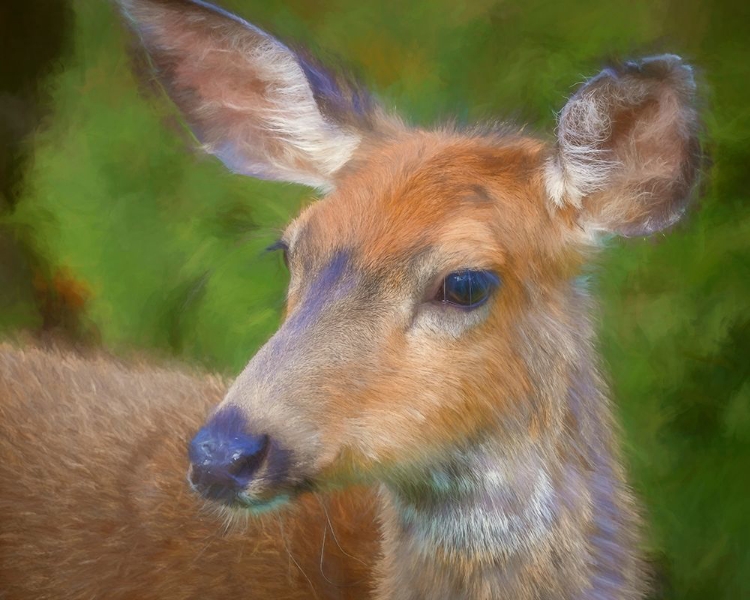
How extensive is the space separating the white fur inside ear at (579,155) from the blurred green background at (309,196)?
17 centimetres

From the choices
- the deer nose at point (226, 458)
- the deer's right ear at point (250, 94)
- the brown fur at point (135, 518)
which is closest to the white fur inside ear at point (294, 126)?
the deer's right ear at point (250, 94)

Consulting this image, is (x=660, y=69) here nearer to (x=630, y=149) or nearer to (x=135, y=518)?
(x=630, y=149)

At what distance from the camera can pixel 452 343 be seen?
1.44m

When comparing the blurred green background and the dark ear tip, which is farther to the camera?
the blurred green background

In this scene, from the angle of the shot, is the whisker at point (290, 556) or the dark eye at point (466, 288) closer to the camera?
the dark eye at point (466, 288)

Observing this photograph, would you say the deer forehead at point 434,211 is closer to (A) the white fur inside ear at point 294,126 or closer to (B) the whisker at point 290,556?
(A) the white fur inside ear at point 294,126

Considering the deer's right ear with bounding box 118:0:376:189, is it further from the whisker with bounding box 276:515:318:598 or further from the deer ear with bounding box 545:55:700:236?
the whisker with bounding box 276:515:318:598

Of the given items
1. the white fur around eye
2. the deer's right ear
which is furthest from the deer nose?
the deer's right ear

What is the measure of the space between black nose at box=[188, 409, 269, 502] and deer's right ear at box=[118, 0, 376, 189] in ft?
2.05

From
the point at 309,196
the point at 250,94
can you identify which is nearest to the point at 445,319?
the point at 309,196

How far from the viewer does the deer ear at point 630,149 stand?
1.36 m

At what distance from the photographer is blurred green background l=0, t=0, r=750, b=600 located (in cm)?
174

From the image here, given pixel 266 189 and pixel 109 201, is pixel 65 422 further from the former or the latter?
pixel 266 189

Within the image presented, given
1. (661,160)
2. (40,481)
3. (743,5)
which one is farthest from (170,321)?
(743,5)
